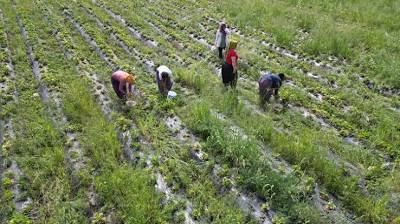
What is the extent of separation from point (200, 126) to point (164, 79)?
1711 millimetres

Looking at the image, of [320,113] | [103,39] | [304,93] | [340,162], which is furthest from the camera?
[103,39]

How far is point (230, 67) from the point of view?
9406 millimetres

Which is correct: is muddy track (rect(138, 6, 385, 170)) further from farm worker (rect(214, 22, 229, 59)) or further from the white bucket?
the white bucket

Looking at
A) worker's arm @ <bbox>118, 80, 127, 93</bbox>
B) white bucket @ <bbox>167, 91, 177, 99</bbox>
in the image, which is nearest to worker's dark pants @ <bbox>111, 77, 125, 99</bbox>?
worker's arm @ <bbox>118, 80, 127, 93</bbox>

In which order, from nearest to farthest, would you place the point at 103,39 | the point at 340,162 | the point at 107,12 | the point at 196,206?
the point at 196,206 < the point at 340,162 < the point at 103,39 < the point at 107,12

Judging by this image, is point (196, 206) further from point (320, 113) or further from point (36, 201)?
point (320, 113)

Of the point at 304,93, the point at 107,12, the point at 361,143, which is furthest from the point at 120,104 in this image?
the point at 107,12

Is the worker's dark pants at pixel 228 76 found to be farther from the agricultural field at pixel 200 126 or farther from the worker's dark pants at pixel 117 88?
the worker's dark pants at pixel 117 88

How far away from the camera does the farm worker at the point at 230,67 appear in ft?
30.5

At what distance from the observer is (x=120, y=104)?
8883 millimetres

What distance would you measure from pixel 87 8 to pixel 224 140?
11.7 m

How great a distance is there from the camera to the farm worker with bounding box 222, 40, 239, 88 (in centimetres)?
930

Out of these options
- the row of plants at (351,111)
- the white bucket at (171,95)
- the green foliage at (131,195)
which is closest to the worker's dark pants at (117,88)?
the white bucket at (171,95)

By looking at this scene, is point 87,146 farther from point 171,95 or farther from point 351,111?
point 351,111
